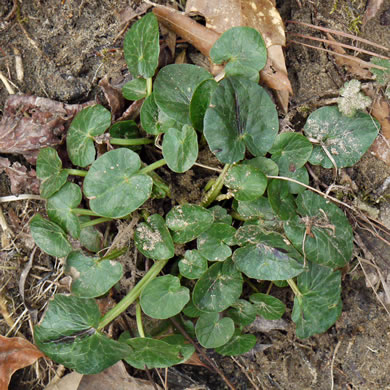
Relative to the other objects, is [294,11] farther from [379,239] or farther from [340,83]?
[379,239]

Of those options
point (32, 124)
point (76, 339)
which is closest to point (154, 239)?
point (76, 339)

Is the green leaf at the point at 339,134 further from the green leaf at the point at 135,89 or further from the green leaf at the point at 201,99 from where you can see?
the green leaf at the point at 135,89

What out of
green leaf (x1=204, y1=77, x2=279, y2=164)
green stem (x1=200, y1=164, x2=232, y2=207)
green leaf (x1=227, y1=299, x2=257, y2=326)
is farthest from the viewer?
green leaf (x1=227, y1=299, x2=257, y2=326)

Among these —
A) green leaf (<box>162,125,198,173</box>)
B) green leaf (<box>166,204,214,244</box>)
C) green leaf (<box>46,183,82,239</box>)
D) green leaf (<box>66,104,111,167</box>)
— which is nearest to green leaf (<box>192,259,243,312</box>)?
green leaf (<box>166,204,214,244</box>)

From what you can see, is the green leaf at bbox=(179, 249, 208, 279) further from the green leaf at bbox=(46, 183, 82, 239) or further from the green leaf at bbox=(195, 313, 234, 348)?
the green leaf at bbox=(46, 183, 82, 239)

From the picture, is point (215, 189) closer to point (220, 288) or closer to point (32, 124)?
point (220, 288)

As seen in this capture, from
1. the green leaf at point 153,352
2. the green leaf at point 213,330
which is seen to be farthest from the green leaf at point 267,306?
the green leaf at point 153,352

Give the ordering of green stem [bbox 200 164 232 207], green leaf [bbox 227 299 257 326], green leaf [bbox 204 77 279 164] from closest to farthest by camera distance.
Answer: green leaf [bbox 204 77 279 164] → green stem [bbox 200 164 232 207] → green leaf [bbox 227 299 257 326]

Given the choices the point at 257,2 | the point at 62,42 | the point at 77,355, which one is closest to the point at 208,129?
the point at 257,2
